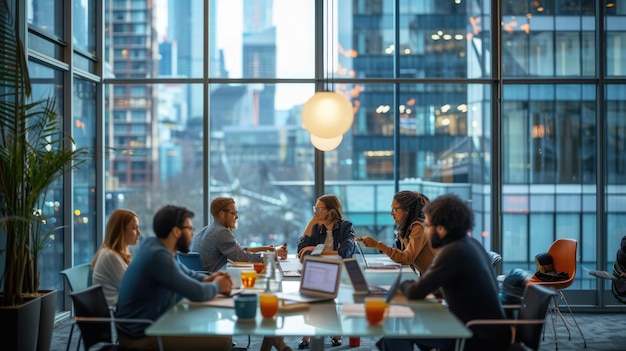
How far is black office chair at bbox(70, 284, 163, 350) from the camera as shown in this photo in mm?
3871

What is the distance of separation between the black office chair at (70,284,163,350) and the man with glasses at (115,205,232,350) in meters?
0.09

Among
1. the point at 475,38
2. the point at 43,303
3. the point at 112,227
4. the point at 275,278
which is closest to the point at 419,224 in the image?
the point at 275,278

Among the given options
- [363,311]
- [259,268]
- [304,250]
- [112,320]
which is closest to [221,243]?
[304,250]

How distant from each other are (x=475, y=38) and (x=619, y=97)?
1585 mm

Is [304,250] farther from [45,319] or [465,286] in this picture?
[465,286]

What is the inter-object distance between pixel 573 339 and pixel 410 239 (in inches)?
82.1

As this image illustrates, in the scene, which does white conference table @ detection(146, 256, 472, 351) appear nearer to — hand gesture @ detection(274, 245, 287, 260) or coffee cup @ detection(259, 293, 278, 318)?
coffee cup @ detection(259, 293, 278, 318)

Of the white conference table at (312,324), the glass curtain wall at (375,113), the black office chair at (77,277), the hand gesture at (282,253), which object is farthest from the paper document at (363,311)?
the glass curtain wall at (375,113)

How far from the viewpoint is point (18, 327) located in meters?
4.86

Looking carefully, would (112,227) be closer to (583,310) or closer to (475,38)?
(475,38)

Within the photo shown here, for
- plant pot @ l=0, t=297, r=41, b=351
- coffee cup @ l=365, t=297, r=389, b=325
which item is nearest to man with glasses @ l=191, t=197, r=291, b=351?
plant pot @ l=0, t=297, r=41, b=351

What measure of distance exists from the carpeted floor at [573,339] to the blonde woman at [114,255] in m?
1.69

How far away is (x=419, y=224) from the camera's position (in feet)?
17.7

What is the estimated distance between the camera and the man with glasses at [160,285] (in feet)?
12.5
